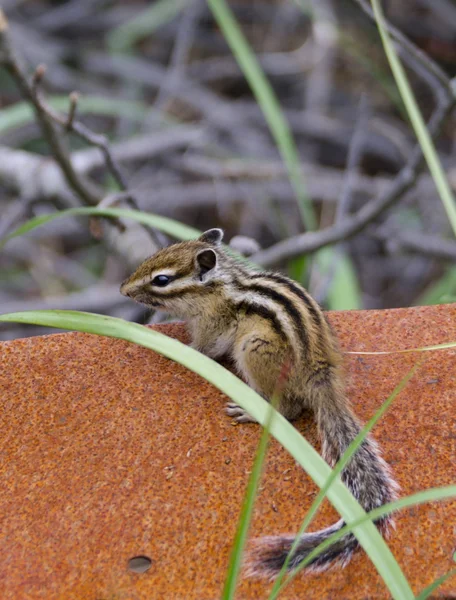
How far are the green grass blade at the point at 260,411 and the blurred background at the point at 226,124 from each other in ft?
11.0

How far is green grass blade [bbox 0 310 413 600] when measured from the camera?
1.67 m

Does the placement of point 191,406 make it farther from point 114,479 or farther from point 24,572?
point 24,572

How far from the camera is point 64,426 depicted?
2.29m

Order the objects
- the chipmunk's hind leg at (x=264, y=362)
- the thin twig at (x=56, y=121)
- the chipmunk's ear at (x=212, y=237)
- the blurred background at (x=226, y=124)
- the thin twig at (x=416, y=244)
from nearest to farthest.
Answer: the chipmunk's hind leg at (x=264, y=362) → the chipmunk's ear at (x=212, y=237) → the thin twig at (x=56, y=121) → the thin twig at (x=416, y=244) → the blurred background at (x=226, y=124)

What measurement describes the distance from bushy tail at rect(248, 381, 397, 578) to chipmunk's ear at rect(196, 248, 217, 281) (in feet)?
2.31

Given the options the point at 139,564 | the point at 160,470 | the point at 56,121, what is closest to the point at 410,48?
the point at 56,121

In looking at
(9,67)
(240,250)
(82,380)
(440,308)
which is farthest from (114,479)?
(9,67)

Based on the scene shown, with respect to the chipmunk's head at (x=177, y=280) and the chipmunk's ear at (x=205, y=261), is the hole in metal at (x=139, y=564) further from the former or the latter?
the chipmunk's ear at (x=205, y=261)

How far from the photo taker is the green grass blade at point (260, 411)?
1.67 metres

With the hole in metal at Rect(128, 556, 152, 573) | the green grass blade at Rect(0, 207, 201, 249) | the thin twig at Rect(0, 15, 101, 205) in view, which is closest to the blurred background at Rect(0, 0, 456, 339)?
the thin twig at Rect(0, 15, 101, 205)

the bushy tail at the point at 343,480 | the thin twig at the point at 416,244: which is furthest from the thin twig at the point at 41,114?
the bushy tail at the point at 343,480

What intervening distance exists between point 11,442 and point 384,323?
50.0 inches

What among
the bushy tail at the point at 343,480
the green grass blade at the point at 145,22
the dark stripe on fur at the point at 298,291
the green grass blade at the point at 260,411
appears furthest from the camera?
the green grass blade at the point at 145,22

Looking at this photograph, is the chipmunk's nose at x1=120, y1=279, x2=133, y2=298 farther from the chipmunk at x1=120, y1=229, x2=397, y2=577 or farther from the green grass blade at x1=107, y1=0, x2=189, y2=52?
the green grass blade at x1=107, y1=0, x2=189, y2=52
